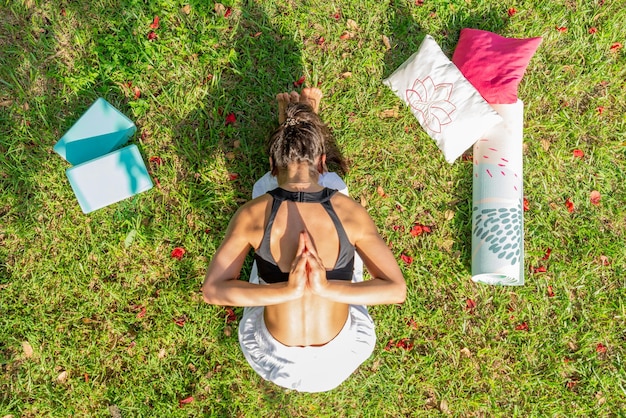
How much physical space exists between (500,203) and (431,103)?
119 cm

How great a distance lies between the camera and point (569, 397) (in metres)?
4.98

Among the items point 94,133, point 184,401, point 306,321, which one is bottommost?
point 184,401

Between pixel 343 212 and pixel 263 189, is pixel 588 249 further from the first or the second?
pixel 263 189

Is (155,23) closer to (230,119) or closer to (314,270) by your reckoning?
(230,119)

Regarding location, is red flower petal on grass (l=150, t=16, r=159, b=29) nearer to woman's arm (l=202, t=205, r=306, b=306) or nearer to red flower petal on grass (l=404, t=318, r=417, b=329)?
woman's arm (l=202, t=205, r=306, b=306)

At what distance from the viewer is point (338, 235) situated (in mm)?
3705

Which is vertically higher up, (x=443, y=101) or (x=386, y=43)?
(x=386, y=43)

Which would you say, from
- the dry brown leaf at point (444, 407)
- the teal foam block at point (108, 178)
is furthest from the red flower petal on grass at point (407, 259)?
the teal foam block at point (108, 178)

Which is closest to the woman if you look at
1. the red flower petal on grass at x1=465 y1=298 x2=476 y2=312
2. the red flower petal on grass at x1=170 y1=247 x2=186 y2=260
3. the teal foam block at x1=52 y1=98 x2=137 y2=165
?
Result: the red flower petal on grass at x1=170 y1=247 x2=186 y2=260

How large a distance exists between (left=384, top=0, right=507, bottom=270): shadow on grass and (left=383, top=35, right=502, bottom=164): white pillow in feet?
0.90

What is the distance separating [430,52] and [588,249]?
2.63m

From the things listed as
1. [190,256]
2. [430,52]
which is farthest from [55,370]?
[430,52]

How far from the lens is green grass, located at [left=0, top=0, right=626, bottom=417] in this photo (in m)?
4.83

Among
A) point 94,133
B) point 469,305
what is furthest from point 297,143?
point 469,305
